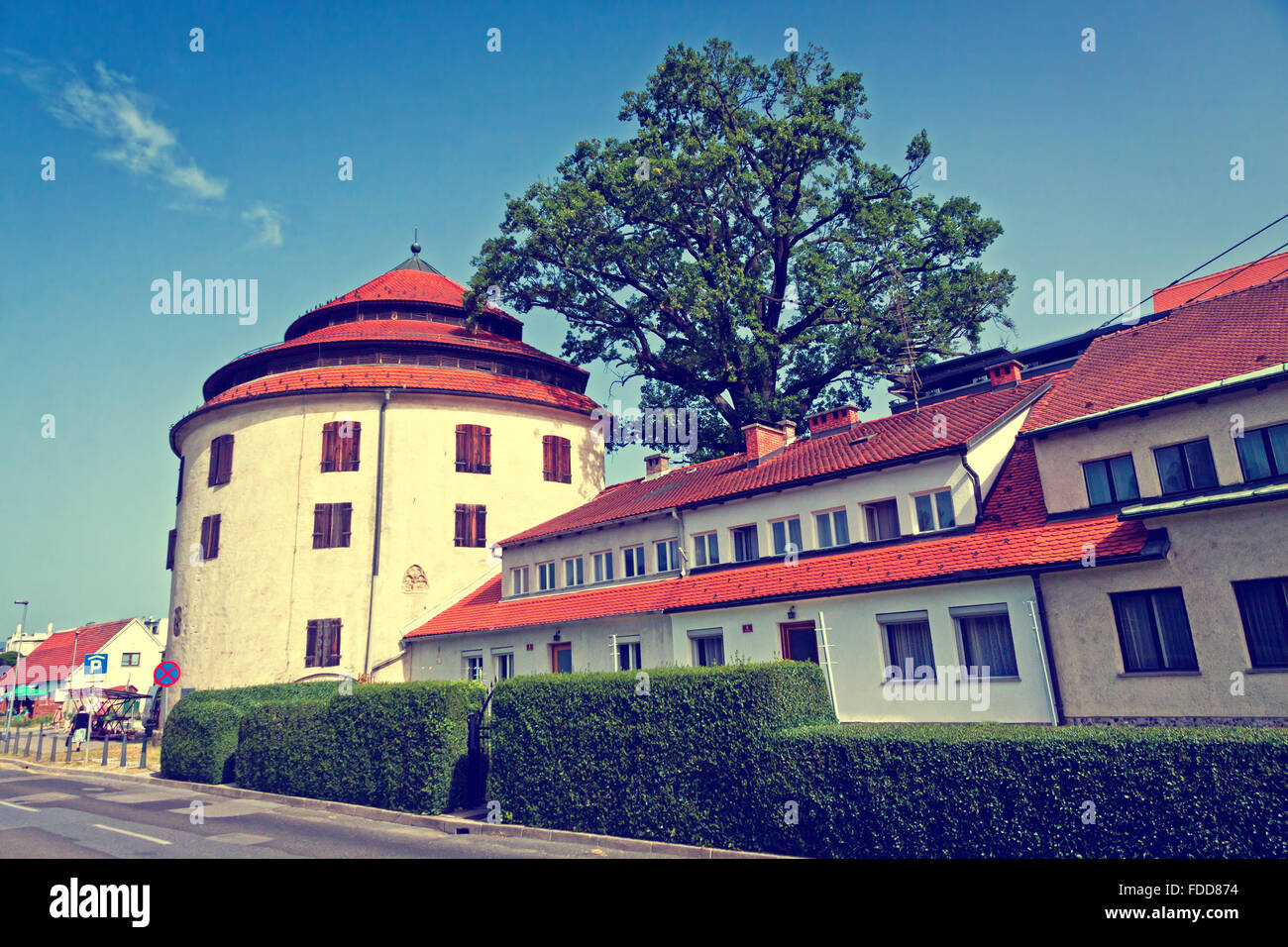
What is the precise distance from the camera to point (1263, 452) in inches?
545

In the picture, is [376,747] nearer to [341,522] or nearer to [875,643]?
[875,643]

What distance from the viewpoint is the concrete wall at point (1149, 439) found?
1400cm

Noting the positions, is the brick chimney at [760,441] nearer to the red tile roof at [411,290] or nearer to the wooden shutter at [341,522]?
the wooden shutter at [341,522]

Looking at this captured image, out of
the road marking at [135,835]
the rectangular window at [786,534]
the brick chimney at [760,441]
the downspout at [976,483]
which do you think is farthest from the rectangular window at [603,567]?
the road marking at [135,835]

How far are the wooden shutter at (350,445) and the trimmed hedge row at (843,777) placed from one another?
68.7ft

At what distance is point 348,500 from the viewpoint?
3325cm

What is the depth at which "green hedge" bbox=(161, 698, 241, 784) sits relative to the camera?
73.2ft

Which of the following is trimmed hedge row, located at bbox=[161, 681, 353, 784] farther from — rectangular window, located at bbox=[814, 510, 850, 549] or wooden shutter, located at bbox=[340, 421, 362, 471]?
rectangular window, located at bbox=[814, 510, 850, 549]

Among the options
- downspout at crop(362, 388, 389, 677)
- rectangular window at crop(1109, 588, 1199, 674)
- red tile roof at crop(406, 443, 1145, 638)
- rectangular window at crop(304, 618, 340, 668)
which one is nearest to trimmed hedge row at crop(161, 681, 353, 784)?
rectangular window at crop(304, 618, 340, 668)

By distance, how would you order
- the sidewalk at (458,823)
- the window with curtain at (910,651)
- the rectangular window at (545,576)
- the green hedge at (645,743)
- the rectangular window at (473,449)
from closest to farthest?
the green hedge at (645,743) < the sidewalk at (458,823) < the window with curtain at (910,651) < the rectangular window at (545,576) < the rectangular window at (473,449)
